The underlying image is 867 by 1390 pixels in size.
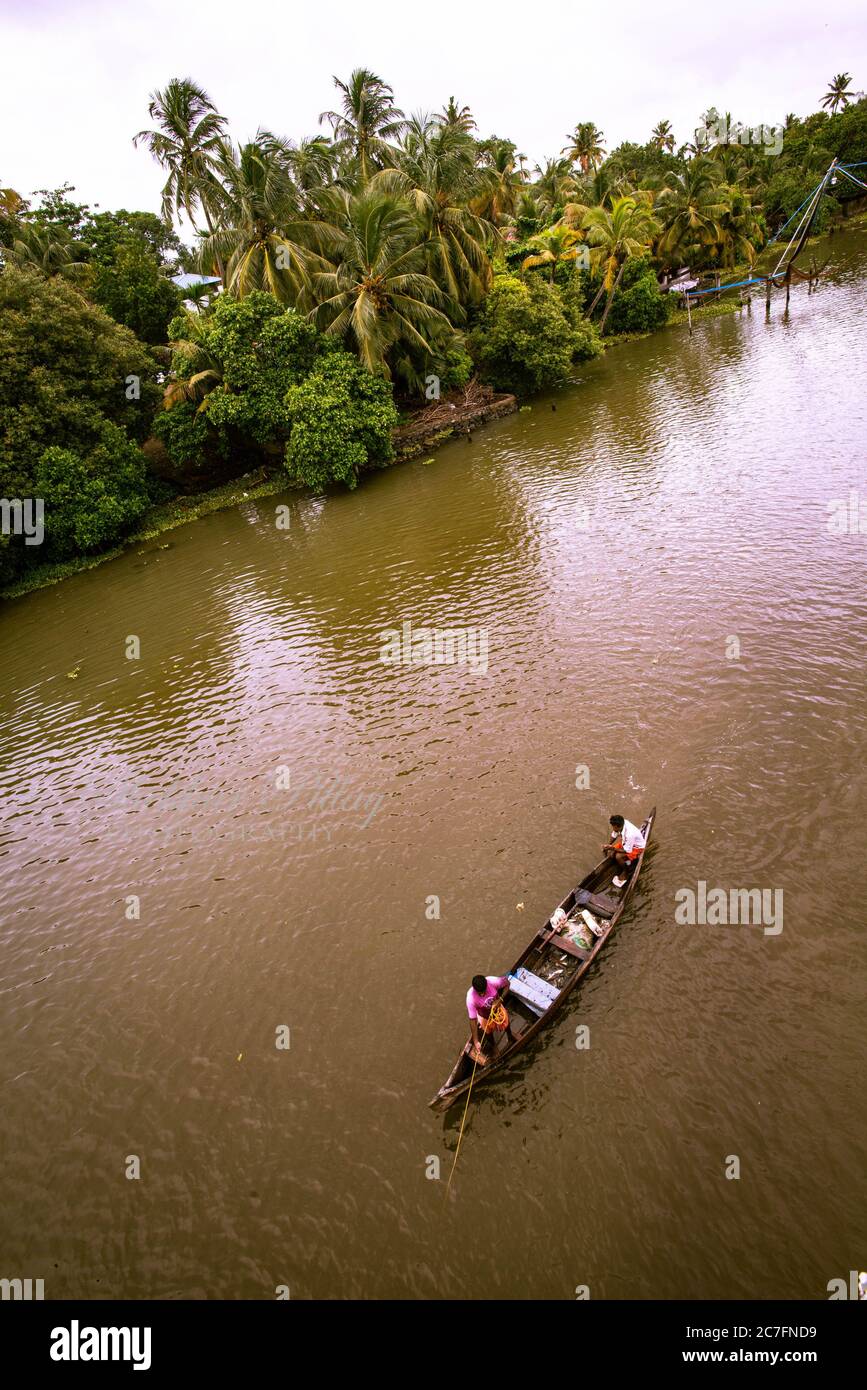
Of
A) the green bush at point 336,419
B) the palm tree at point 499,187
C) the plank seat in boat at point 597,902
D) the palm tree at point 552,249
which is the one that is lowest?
the plank seat in boat at point 597,902

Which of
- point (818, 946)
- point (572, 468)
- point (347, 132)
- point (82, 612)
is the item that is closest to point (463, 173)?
point (347, 132)

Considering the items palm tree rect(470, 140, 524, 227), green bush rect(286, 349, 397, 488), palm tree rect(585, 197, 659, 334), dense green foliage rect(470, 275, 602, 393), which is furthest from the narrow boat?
palm tree rect(585, 197, 659, 334)

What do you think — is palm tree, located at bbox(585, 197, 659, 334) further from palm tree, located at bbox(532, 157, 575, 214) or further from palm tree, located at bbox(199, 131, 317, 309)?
palm tree, located at bbox(199, 131, 317, 309)

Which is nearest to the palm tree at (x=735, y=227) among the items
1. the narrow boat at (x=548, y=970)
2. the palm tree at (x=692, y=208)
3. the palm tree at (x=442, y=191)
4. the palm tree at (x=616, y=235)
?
the palm tree at (x=692, y=208)

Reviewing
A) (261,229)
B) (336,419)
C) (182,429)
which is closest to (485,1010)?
(336,419)

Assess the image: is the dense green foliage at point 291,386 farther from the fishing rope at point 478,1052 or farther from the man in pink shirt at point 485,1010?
the fishing rope at point 478,1052

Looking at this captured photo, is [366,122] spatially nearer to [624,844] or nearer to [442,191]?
[442,191]
